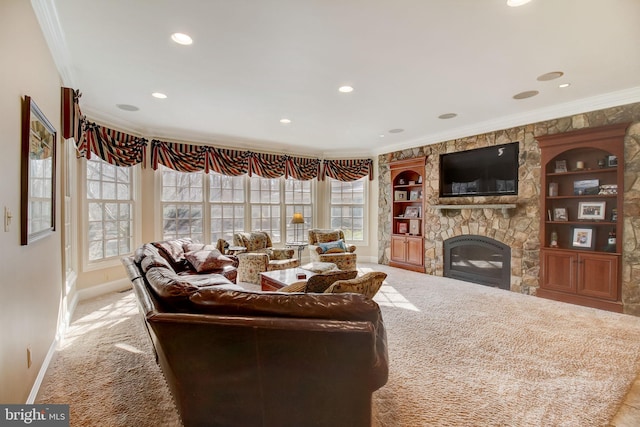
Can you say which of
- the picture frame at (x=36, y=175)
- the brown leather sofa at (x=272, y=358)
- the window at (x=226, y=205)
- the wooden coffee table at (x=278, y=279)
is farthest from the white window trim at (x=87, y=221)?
the brown leather sofa at (x=272, y=358)

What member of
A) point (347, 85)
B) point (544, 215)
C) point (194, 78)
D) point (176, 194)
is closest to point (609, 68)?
point (544, 215)

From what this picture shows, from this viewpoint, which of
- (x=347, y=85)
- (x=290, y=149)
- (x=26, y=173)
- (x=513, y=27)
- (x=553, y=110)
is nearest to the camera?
(x=26, y=173)

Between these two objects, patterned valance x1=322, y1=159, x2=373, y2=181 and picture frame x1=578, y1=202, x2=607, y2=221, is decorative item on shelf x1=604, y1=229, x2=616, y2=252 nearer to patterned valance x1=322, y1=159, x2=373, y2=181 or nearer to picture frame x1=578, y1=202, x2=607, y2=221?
picture frame x1=578, y1=202, x2=607, y2=221

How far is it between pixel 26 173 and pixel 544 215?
586 centimetres

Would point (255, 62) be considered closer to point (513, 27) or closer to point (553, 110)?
point (513, 27)

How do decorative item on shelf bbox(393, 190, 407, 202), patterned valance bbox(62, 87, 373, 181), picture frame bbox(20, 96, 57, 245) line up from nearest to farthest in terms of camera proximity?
1. picture frame bbox(20, 96, 57, 245)
2. patterned valance bbox(62, 87, 373, 181)
3. decorative item on shelf bbox(393, 190, 407, 202)

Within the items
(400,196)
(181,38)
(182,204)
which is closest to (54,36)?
(181,38)

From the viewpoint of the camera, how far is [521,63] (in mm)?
2986

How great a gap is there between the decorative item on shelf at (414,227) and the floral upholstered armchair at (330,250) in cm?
148

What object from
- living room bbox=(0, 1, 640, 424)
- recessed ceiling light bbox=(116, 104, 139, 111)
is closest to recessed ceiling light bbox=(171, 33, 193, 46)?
living room bbox=(0, 1, 640, 424)

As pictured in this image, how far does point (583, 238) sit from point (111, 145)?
281 inches

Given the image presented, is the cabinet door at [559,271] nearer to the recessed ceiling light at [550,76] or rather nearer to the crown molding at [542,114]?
the crown molding at [542,114]

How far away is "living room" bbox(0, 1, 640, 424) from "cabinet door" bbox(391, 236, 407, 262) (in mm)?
627

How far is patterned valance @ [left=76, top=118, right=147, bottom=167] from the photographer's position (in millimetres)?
4136
